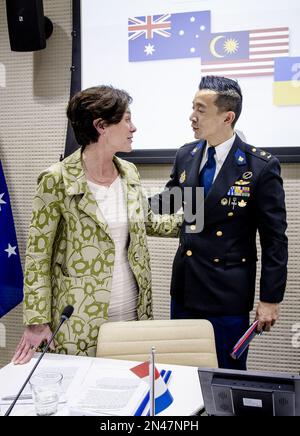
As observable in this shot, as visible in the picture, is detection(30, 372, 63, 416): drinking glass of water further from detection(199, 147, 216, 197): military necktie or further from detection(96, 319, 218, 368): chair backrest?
detection(199, 147, 216, 197): military necktie

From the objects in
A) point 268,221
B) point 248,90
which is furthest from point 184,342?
point 248,90

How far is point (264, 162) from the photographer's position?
192 cm

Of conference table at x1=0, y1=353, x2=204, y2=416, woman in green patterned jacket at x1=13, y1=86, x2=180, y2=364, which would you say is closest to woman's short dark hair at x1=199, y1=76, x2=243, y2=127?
woman in green patterned jacket at x1=13, y1=86, x2=180, y2=364

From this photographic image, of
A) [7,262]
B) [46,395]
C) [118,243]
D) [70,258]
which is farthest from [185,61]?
[46,395]

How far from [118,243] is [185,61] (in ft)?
4.06

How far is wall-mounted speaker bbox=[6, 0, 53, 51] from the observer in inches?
99.0

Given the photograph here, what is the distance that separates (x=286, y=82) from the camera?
8.21 feet

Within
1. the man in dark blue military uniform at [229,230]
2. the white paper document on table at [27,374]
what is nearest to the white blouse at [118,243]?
the man in dark blue military uniform at [229,230]

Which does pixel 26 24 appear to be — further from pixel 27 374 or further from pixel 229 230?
pixel 27 374

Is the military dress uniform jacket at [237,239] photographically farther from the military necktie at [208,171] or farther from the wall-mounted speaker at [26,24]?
the wall-mounted speaker at [26,24]

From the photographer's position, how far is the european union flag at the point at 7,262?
2748 millimetres

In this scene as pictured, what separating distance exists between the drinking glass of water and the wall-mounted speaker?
75.1 inches
